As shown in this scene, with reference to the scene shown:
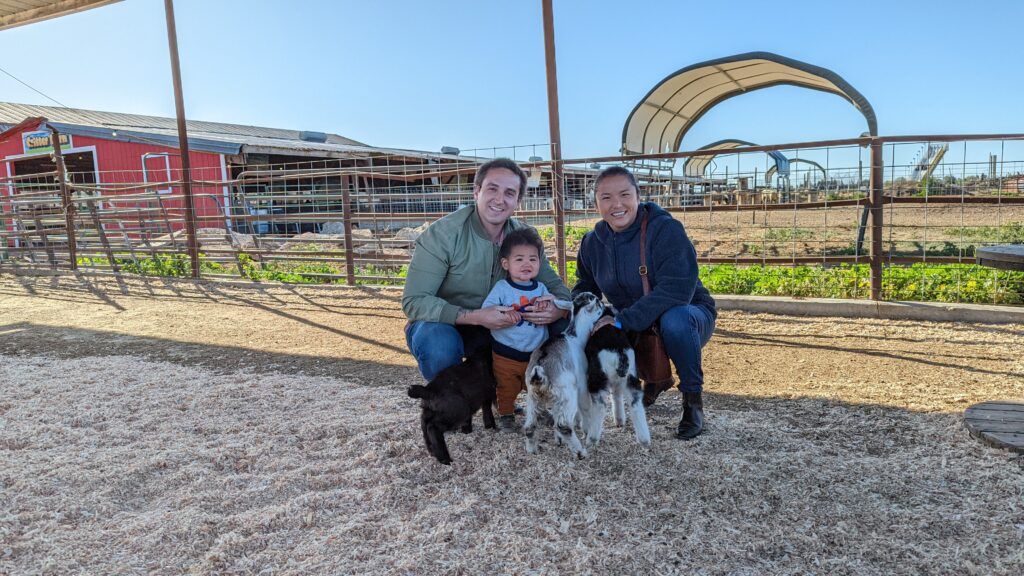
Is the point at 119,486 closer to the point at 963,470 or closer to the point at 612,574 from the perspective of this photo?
the point at 612,574

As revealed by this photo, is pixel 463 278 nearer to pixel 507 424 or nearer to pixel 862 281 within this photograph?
pixel 507 424

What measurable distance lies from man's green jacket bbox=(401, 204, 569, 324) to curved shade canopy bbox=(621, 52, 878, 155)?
747 centimetres

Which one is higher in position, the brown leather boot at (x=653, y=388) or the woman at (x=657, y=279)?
the woman at (x=657, y=279)

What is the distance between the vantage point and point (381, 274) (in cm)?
805

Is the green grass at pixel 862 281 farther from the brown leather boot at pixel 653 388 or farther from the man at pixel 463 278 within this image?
the brown leather boot at pixel 653 388

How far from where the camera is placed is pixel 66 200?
954 centimetres

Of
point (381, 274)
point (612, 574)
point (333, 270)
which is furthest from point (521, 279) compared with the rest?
point (333, 270)

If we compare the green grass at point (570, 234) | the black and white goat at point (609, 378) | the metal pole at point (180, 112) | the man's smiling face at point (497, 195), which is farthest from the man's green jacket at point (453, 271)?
the metal pole at point (180, 112)

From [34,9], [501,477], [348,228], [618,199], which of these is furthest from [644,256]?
[34,9]

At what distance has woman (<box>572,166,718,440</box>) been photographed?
2758mm

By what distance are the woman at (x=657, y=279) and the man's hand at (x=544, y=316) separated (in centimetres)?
21

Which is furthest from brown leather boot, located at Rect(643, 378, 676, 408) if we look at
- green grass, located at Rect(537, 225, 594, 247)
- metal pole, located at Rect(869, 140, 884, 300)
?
green grass, located at Rect(537, 225, 594, 247)

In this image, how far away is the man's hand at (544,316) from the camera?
270cm

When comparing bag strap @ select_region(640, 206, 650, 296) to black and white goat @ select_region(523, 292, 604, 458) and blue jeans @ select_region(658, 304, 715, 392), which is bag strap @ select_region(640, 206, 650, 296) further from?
black and white goat @ select_region(523, 292, 604, 458)
